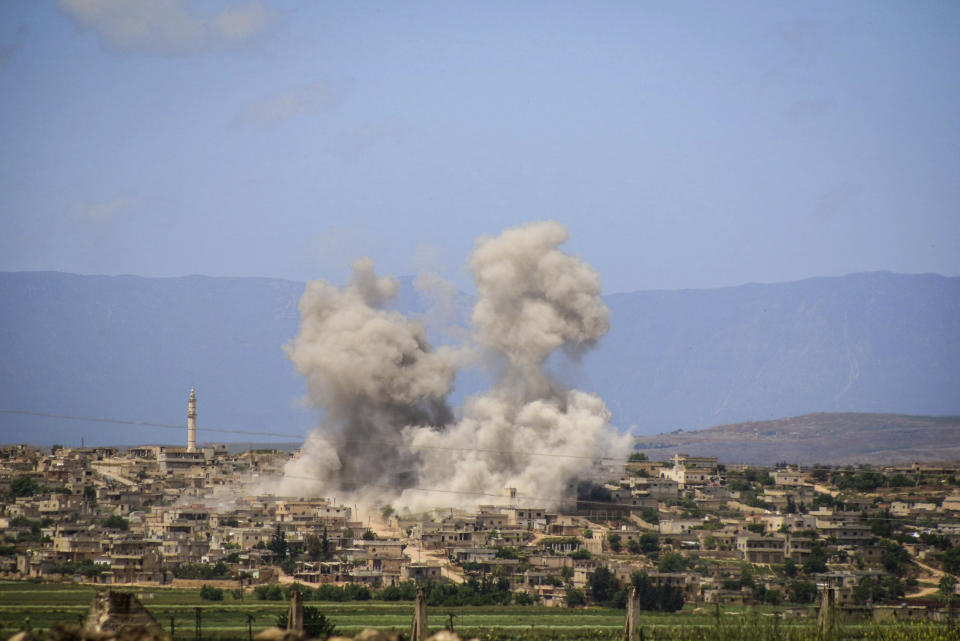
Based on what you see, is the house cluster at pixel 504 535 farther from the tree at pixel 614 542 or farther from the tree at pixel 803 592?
the tree at pixel 614 542

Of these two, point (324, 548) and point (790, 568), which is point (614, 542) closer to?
point (790, 568)

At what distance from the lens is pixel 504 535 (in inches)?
2751

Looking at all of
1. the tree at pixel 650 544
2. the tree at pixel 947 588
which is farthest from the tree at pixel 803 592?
the tree at pixel 650 544

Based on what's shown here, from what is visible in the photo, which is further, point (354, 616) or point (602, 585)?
point (602, 585)

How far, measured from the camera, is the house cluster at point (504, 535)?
2393 inches

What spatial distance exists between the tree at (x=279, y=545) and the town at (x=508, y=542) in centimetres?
8

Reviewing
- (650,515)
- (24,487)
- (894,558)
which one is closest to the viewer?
(894,558)

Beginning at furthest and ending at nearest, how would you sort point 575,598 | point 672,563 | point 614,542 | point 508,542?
1. point 614,542
2. point 508,542
3. point 672,563
4. point 575,598

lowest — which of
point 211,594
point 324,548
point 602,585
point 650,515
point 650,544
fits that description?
point 602,585

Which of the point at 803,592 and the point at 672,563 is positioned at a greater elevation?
the point at 672,563

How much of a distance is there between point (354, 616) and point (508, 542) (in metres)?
21.5

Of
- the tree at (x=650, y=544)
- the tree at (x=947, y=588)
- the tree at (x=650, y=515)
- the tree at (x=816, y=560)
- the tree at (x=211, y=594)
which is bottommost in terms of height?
the tree at (x=947, y=588)

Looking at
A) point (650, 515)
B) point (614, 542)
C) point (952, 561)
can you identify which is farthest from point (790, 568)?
point (650, 515)

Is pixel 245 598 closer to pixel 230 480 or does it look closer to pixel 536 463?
pixel 536 463
